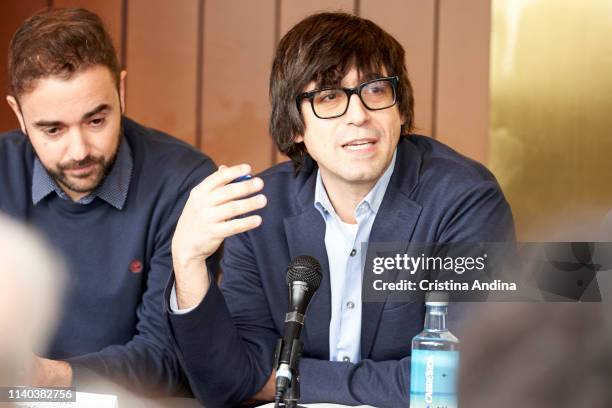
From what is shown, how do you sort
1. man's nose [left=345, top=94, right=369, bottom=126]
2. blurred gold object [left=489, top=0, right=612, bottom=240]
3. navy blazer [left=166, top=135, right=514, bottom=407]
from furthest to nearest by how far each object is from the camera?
blurred gold object [left=489, top=0, right=612, bottom=240] < man's nose [left=345, top=94, right=369, bottom=126] < navy blazer [left=166, top=135, right=514, bottom=407]

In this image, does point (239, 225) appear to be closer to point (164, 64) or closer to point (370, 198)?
point (370, 198)

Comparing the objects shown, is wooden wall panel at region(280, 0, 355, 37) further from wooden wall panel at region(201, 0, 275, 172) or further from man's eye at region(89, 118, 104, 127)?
man's eye at region(89, 118, 104, 127)

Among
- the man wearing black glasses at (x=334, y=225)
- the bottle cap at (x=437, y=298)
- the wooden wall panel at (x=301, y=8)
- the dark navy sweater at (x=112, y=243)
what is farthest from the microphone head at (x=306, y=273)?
the wooden wall panel at (x=301, y=8)

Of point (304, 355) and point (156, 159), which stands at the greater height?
point (156, 159)

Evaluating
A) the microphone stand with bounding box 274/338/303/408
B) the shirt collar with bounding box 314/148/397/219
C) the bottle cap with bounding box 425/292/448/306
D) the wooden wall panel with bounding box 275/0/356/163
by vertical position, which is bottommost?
the microphone stand with bounding box 274/338/303/408

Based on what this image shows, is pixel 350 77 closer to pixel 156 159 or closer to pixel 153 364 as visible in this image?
pixel 156 159

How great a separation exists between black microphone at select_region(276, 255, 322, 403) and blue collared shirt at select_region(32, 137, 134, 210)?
949mm

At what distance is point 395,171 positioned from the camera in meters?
1.80

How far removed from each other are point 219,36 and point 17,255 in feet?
3.54

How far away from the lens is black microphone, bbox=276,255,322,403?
3.49 feet

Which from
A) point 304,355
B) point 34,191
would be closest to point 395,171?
point 304,355

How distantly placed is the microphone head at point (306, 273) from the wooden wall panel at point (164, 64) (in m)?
1.74

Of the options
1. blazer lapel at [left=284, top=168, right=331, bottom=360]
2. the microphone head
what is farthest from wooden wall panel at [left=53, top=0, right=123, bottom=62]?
the microphone head

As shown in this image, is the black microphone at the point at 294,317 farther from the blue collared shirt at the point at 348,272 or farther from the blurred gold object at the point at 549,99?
the blurred gold object at the point at 549,99
